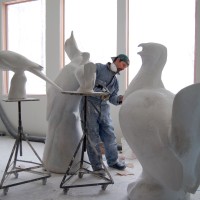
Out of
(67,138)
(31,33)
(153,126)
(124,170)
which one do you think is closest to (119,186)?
(124,170)

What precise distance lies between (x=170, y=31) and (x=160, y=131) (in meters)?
2.45

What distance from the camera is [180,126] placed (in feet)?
5.11

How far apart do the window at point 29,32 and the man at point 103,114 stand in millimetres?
2162

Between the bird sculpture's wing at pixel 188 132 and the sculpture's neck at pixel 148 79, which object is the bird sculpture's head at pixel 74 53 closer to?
the sculpture's neck at pixel 148 79

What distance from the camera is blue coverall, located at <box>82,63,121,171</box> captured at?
280 centimetres

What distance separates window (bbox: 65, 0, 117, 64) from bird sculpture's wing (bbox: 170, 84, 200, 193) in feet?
8.94

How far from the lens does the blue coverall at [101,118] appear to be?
9.20 ft

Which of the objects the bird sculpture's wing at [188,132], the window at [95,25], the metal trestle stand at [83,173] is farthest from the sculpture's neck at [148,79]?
the window at [95,25]

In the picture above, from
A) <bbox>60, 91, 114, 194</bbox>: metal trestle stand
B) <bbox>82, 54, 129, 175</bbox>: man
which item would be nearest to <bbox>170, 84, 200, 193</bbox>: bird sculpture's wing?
<bbox>60, 91, 114, 194</bbox>: metal trestle stand

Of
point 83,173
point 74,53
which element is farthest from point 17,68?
point 83,173

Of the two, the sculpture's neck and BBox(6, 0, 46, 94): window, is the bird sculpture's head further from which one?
BBox(6, 0, 46, 94): window

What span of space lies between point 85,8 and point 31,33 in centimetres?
116

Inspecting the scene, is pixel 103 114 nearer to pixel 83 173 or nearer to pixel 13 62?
pixel 83 173

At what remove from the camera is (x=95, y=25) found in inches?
172
